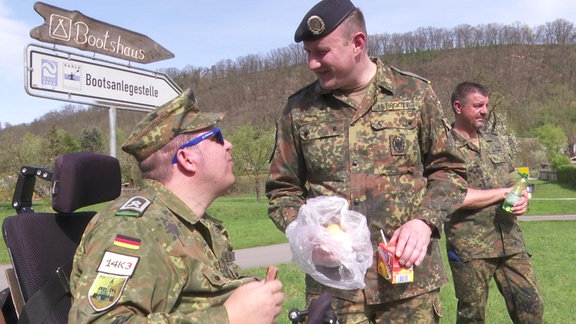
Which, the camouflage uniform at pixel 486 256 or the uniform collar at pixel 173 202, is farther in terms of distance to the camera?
the camouflage uniform at pixel 486 256

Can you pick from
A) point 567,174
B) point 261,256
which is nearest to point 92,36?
point 261,256

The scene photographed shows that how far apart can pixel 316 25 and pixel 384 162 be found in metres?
0.77

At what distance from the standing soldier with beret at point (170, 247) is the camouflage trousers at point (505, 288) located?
3030 mm

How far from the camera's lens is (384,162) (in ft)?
9.72

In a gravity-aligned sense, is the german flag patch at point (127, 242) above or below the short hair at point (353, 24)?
below

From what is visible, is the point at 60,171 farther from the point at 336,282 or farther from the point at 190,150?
the point at 336,282

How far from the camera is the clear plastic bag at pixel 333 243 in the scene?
2.66 meters

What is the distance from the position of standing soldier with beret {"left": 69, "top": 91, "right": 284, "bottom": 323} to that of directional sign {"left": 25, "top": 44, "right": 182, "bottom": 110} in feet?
11.5

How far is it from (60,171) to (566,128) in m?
79.0

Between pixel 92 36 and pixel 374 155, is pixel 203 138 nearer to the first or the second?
pixel 374 155

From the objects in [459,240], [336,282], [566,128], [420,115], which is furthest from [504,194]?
[566,128]

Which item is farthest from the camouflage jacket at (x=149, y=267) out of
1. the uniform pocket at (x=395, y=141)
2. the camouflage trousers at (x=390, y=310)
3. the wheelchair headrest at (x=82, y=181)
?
the uniform pocket at (x=395, y=141)

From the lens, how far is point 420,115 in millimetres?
3020

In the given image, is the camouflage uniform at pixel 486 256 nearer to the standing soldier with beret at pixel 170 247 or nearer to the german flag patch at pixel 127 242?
the standing soldier with beret at pixel 170 247
